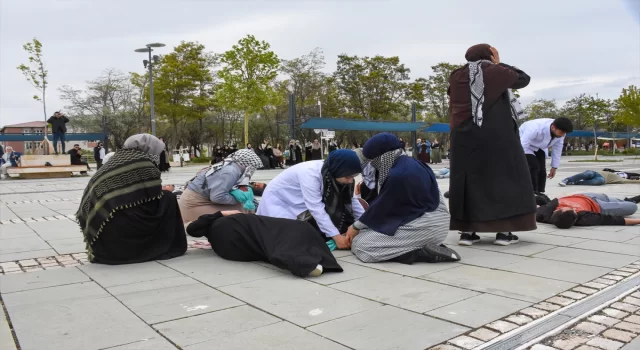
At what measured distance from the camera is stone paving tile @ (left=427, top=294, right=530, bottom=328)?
9.07 feet

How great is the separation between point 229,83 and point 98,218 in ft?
92.9

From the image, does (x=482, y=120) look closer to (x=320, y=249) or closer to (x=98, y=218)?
(x=320, y=249)

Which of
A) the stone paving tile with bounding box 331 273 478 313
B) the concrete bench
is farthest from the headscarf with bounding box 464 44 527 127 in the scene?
the concrete bench

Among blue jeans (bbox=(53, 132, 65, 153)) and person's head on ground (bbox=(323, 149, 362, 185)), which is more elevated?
blue jeans (bbox=(53, 132, 65, 153))

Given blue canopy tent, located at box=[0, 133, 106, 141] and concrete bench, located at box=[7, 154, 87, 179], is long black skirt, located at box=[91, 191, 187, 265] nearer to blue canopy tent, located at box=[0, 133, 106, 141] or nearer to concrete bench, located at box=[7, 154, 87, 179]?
concrete bench, located at box=[7, 154, 87, 179]

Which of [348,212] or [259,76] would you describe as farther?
[259,76]

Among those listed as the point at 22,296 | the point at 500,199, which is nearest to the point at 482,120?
the point at 500,199

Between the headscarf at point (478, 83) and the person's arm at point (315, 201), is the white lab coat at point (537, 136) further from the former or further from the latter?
the person's arm at point (315, 201)

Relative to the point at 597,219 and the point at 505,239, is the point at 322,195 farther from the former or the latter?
the point at 597,219

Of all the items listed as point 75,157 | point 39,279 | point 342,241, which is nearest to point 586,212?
point 342,241

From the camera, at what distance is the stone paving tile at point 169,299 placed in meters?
2.96

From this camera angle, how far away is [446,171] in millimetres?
14422

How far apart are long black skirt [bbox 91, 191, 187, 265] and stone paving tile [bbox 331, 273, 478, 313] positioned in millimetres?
1744

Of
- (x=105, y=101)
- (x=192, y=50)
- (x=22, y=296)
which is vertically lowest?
(x=22, y=296)
